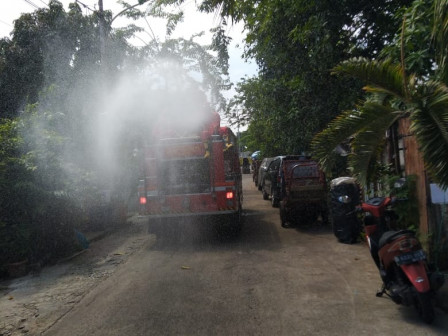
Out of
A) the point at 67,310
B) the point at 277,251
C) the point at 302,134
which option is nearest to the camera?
the point at 67,310

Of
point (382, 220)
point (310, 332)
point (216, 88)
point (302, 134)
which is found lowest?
point (310, 332)

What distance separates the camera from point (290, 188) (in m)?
10.6

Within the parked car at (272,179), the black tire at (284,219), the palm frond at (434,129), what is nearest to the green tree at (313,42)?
the parked car at (272,179)

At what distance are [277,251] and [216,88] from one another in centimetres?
1750

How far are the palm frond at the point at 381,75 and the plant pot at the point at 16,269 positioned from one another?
21.0 feet

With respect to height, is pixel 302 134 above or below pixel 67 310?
above

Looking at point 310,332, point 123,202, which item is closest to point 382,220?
point 310,332

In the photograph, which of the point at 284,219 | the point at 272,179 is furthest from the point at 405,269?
the point at 272,179

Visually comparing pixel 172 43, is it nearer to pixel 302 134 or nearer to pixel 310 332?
pixel 302 134

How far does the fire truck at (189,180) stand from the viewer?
31.1ft

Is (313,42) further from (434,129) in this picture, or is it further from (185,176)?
(434,129)

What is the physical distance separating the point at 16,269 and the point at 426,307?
260 inches

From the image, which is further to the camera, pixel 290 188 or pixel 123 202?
pixel 123 202

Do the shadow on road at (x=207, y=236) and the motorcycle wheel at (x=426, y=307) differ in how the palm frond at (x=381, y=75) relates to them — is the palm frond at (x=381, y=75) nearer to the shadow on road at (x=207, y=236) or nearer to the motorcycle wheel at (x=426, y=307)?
the motorcycle wheel at (x=426, y=307)
